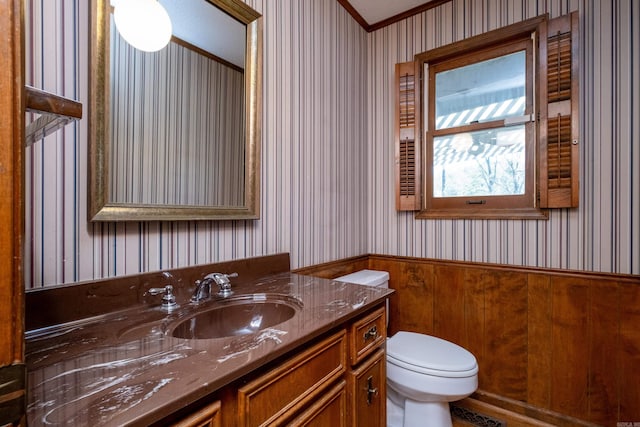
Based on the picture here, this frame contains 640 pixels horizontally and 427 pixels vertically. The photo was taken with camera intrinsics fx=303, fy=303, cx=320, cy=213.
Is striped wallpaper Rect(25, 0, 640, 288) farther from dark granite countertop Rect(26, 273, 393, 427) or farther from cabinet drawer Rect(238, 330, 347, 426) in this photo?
cabinet drawer Rect(238, 330, 347, 426)

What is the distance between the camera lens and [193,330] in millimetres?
958

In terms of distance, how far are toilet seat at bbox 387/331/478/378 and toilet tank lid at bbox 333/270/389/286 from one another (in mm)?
343

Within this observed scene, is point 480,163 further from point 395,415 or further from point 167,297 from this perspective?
point 167,297

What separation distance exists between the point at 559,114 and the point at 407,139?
808mm

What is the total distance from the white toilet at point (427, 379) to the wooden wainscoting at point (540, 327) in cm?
37

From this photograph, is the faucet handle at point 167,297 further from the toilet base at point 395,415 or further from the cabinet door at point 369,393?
the toilet base at point 395,415

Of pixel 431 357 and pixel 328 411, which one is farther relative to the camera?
pixel 431 357

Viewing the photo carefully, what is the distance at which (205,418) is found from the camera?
583 mm

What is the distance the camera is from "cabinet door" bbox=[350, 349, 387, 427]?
1028 mm

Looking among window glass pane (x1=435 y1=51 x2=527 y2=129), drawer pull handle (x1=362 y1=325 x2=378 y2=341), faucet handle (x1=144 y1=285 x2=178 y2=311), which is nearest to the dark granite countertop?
faucet handle (x1=144 y1=285 x2=178 y2=311)

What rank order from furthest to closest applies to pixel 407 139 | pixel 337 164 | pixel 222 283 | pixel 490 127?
1. pixel 407 139
2. pixel 337 164
3. pixel 490 127
4. pixel 222 283

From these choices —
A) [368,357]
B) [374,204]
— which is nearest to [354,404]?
[368,357]

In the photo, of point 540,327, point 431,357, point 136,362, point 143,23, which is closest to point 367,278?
point 431,357

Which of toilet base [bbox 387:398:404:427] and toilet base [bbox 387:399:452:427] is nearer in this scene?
toilet base [bbox 387:399:452:427]
